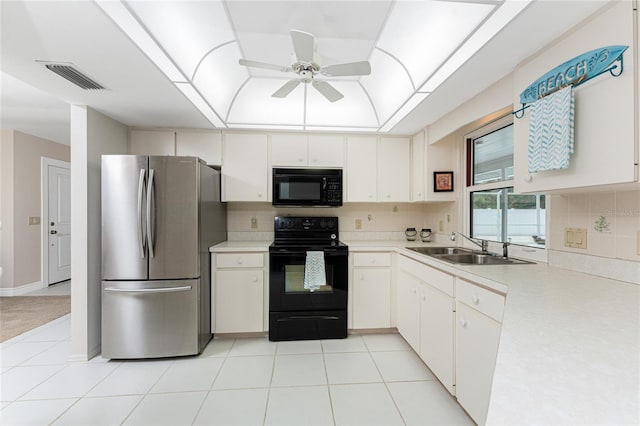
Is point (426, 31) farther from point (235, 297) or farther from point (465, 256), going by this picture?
point (235, 297)

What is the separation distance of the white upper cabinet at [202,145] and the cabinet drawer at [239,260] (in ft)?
3.47

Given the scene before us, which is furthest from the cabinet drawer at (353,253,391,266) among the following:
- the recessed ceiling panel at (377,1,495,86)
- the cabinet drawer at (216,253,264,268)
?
the recessed ceiling panel at (377,1,495,86)

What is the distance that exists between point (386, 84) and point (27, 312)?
5072 mm

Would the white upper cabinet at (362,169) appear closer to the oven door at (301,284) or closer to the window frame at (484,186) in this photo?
the oven door at (301,284)

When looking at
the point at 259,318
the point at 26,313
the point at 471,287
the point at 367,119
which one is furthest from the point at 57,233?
the point at 471,287

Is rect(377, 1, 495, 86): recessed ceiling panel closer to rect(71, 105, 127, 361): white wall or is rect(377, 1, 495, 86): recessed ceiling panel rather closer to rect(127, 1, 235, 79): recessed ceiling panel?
rect(127, 1, 235, 79): recessed ceiling panel

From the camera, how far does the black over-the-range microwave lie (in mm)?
3092

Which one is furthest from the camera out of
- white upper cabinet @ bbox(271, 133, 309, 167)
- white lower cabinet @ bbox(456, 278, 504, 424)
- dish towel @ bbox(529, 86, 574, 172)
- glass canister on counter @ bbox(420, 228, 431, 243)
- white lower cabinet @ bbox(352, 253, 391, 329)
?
glass canister on counter @ bbox(420, 228, 431, 243)

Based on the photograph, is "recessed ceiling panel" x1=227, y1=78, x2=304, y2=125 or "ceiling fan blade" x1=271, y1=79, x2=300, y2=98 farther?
"recessed ceiling panel" x1=227, y1=78, x2=304, y2=125

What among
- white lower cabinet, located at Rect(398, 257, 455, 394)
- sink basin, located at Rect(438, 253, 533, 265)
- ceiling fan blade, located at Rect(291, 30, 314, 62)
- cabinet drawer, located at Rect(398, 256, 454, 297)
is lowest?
white lower cabinet, located at Rect(398, 257, 455, 394)

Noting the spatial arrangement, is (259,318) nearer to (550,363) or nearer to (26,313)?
(550,363)

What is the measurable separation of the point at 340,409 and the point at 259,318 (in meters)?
1.27

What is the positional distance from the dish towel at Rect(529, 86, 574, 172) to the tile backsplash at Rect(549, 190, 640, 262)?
0.43 metres

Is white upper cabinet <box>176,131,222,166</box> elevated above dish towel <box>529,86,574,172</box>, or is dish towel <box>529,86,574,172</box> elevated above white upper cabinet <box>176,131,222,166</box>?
white upper cabinet <box>176,131,222,166</box>
